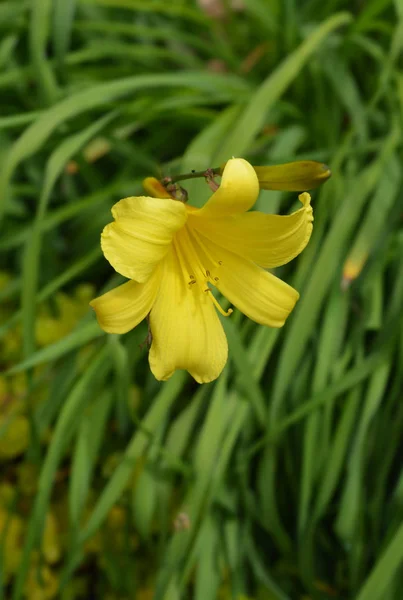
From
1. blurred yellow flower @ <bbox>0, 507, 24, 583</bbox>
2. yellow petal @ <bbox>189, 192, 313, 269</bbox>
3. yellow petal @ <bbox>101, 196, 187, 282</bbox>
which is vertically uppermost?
yellow petal @ <bbox>101, 196, 187, 282</bbox>

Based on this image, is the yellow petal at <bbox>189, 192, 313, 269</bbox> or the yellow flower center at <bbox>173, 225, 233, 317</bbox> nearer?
the yellow petal at <bbox>189, 192, 313, 269</bbox>

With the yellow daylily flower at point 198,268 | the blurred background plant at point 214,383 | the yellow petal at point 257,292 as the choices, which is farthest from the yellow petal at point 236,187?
the blurred background plant at point 214,383

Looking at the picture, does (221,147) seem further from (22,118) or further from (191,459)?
(191,459)

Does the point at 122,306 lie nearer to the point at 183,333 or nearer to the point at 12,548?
the point at 183,333

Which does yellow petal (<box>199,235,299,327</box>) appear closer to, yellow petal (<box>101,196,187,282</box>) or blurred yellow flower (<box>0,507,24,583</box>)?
yellow petal (<box>101,196,187,282</box>)

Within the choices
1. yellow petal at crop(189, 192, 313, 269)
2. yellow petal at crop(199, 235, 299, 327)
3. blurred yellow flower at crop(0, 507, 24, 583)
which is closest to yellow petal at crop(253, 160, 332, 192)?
yellow petal at crop(189, 192, 313, 269)

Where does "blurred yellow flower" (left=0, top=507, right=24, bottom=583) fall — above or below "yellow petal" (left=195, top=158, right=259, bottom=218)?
below

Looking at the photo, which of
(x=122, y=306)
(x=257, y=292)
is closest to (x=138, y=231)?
(x=122, y=306)
